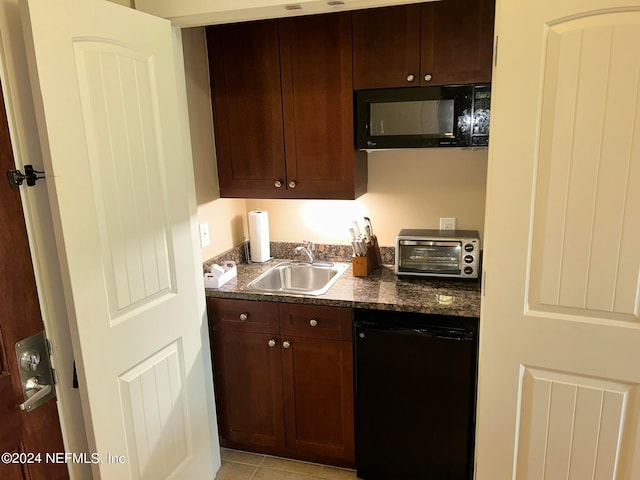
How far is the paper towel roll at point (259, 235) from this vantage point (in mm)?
2666

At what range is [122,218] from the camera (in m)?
1.57

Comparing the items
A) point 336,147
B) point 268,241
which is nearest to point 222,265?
point 268,241

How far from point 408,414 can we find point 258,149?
146 centimetres

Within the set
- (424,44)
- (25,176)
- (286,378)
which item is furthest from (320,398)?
(424,44)

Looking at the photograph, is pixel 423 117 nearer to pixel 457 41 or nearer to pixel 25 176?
pixel 457 41

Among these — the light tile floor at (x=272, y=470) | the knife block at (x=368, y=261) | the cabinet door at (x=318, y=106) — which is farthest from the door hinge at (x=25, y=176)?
the light tile floor at (x=272, y=470)

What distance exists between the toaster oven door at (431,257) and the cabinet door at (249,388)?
0.75 m

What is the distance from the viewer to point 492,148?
1.54 metres

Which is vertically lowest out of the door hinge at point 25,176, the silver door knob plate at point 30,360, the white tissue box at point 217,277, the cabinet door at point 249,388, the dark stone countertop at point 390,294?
the cabinet door at point 249,388

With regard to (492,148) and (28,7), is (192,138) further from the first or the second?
(492,148)

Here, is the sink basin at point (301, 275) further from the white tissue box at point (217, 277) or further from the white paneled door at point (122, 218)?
the white paneled door at point (122, 218)

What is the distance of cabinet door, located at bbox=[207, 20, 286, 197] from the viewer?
2256 millimetres

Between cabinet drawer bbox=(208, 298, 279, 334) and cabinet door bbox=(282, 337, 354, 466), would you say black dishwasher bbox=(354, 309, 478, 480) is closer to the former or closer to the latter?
cabinet door bbox=(282, 337, 354, 466)

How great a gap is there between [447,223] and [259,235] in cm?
106
